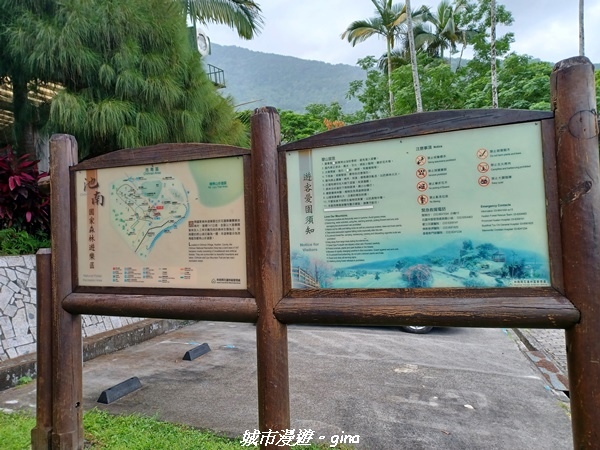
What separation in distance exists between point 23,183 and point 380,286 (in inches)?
186

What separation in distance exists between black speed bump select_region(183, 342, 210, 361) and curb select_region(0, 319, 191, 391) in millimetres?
988

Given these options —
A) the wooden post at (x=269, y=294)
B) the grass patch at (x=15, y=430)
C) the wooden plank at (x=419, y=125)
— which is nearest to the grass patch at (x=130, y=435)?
the grass patch at (x=15, y=430)

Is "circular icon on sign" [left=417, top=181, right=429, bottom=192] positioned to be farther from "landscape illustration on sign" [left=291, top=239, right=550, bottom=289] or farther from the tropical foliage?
the tropical foliage

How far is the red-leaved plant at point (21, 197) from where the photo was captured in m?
4.77

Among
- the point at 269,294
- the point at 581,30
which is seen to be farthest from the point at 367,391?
the point at 581,30

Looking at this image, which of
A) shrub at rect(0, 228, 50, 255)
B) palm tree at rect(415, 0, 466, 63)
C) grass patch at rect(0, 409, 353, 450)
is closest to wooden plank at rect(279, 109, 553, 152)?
grass patch at rect(0, 409, 353, 450)

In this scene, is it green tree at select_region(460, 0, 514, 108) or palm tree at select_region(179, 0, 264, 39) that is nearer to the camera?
palm tree at select_region(179, 0, 264, 39)

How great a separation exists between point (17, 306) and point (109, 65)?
3.18 m

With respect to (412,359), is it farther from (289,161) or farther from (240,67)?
(240,67)

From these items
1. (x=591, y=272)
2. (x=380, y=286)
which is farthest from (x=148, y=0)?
(x=591, y=272)

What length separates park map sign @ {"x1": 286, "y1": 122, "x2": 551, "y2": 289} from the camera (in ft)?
5.51

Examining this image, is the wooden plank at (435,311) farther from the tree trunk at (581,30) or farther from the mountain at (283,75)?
the mountain at (283,75)

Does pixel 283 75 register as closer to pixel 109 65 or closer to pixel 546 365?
pixel 109 65

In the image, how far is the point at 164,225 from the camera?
7.48ft
